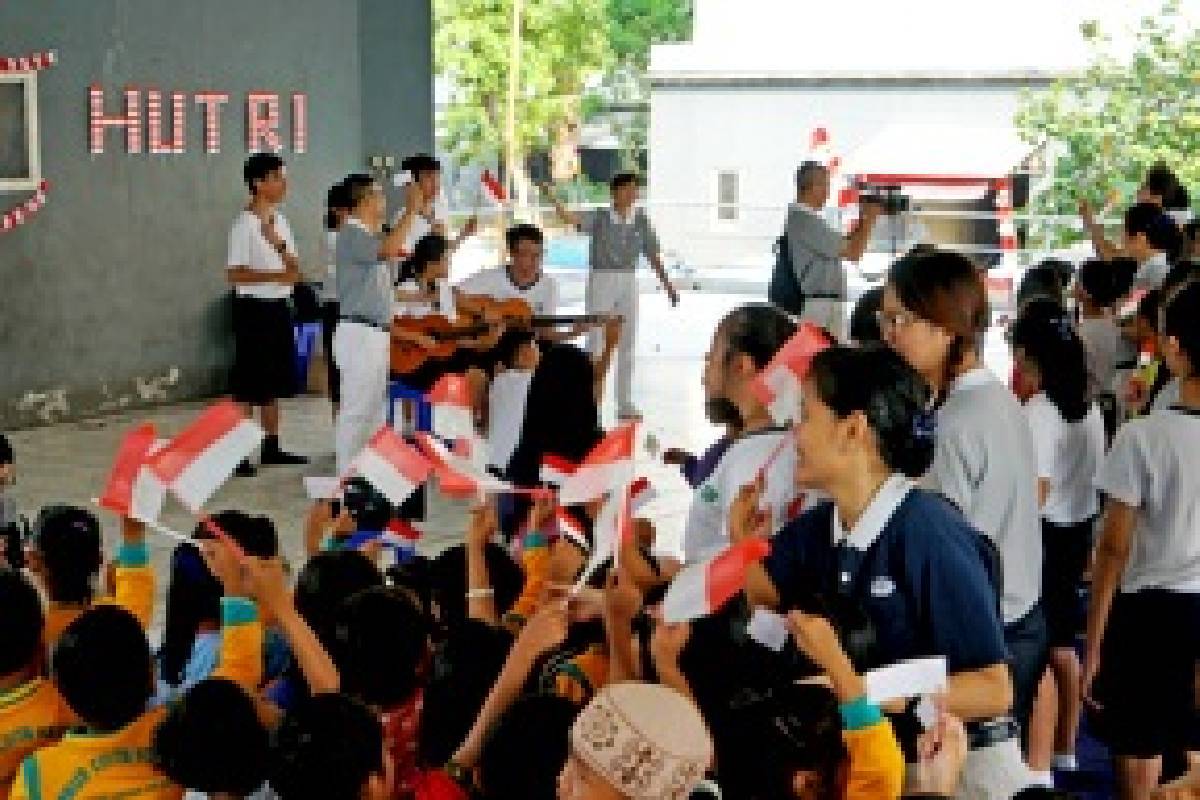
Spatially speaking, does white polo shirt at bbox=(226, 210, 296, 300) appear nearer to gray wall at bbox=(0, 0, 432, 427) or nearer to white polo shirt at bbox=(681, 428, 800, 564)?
gray wall at bbox=(0, 0, 432, 427)

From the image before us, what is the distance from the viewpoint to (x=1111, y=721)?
3723 mm

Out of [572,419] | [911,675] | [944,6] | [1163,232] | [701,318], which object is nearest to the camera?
[911,675]

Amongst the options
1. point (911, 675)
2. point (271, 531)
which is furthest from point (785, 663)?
point (271, 531)

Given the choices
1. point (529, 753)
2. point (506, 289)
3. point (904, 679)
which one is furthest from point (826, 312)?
point (904, 679)

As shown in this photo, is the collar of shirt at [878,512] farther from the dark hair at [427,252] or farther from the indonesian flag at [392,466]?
the dark hair at [427,252]

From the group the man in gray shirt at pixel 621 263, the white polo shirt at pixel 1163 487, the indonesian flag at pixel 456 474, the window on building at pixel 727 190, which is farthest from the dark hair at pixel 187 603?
the window on building at pixel 727 190

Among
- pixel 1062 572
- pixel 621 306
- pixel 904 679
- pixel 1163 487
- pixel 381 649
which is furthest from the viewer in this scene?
pixel 621 306

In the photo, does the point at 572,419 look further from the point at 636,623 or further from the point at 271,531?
the point at 636,623

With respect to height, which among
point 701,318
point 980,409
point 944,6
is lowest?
point 701,318

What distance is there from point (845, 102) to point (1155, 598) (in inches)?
747

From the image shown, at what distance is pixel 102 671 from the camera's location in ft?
8.95

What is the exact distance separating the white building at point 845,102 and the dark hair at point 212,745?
1799 centimetres

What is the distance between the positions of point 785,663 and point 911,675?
0.56m

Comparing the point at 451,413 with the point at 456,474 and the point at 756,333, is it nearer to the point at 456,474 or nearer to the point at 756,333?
the point at 456,474
